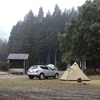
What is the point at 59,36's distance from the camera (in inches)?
1898

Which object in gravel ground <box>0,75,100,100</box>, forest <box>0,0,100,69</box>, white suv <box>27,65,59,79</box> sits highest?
forest <box>0,0,100,69</box>

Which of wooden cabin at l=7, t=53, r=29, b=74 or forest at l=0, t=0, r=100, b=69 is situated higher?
forest at l=0, t=0, r=100, b=69

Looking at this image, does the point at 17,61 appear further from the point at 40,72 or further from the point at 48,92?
the point at 48,92

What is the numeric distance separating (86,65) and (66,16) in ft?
129

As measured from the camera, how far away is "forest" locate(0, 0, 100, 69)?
44.1 metres

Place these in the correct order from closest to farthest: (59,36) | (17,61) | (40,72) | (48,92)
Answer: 1. (48,92)
2. (40,72)
3. (59,36)
4. (17,61)

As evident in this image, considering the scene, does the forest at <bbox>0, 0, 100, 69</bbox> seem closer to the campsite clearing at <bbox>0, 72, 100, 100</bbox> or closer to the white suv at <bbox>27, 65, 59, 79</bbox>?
the white suv at <bbox>27, 65, 59, 79</bbox>

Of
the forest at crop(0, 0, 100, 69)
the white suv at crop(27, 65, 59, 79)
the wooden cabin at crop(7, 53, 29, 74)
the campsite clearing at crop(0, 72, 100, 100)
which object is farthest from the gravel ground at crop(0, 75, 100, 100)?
the wooden cabin at crop(7, 53, 29, 74)

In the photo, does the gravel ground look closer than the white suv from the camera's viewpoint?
Yes

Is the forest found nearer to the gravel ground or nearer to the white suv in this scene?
the white suv

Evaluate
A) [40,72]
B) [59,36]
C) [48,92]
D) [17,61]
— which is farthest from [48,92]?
[17,61]

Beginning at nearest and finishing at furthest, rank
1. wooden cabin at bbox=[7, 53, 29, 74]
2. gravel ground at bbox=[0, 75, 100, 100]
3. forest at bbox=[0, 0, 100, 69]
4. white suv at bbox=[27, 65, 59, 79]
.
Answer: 1. gravel ground at bbox=[0, 75, 100, 100]
2. white suv at bbox=[27, 65, 59, 79]
3. forest at bbox=[0, 0, 100, 69]
4. wooden cabin at bbox=[7, 53, 29, 74]

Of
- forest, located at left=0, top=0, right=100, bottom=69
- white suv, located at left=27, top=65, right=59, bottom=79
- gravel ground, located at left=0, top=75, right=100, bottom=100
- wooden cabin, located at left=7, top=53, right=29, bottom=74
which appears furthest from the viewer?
wooden cabin, located at left=7, top=53, right=29, bottom=74

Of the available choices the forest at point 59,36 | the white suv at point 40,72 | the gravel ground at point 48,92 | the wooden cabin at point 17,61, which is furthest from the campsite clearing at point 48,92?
the wooden cabin at point 17,61
